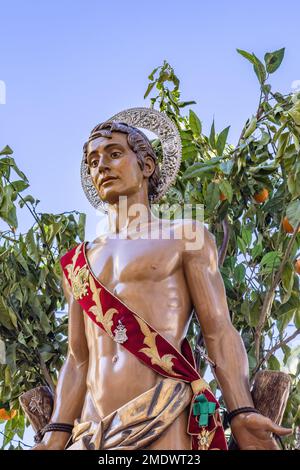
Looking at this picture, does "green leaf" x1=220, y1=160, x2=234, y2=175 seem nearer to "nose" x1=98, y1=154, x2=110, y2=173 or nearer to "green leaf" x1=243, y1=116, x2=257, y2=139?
"green leaf" x1=243, y1=116, x2=257, y2=139

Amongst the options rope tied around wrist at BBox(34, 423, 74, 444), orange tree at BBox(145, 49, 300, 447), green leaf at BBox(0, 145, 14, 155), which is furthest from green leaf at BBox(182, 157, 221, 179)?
rope tied around wrist at BBox(34, 423, 74, 444)

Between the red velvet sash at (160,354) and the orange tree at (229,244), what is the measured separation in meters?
0.68

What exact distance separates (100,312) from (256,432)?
793 millimetres

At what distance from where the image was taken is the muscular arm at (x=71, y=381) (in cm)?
→ 443

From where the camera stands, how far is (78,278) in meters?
4.63

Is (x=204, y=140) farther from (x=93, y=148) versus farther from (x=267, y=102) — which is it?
(x=93, y=148)

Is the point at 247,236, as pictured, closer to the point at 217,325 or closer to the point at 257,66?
the point at 257,66

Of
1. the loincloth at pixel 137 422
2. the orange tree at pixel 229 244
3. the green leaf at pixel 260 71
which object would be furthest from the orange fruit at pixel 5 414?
the green leaf at pixel 260 71

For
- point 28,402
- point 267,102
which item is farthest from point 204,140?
point 28,402

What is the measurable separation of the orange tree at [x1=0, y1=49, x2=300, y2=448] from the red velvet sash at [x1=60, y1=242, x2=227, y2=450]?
0.68 meters

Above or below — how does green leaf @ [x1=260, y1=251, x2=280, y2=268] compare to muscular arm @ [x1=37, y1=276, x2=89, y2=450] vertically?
above

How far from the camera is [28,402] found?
15.1ft

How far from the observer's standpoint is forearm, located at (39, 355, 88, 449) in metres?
4.43

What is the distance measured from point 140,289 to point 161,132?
912mm
